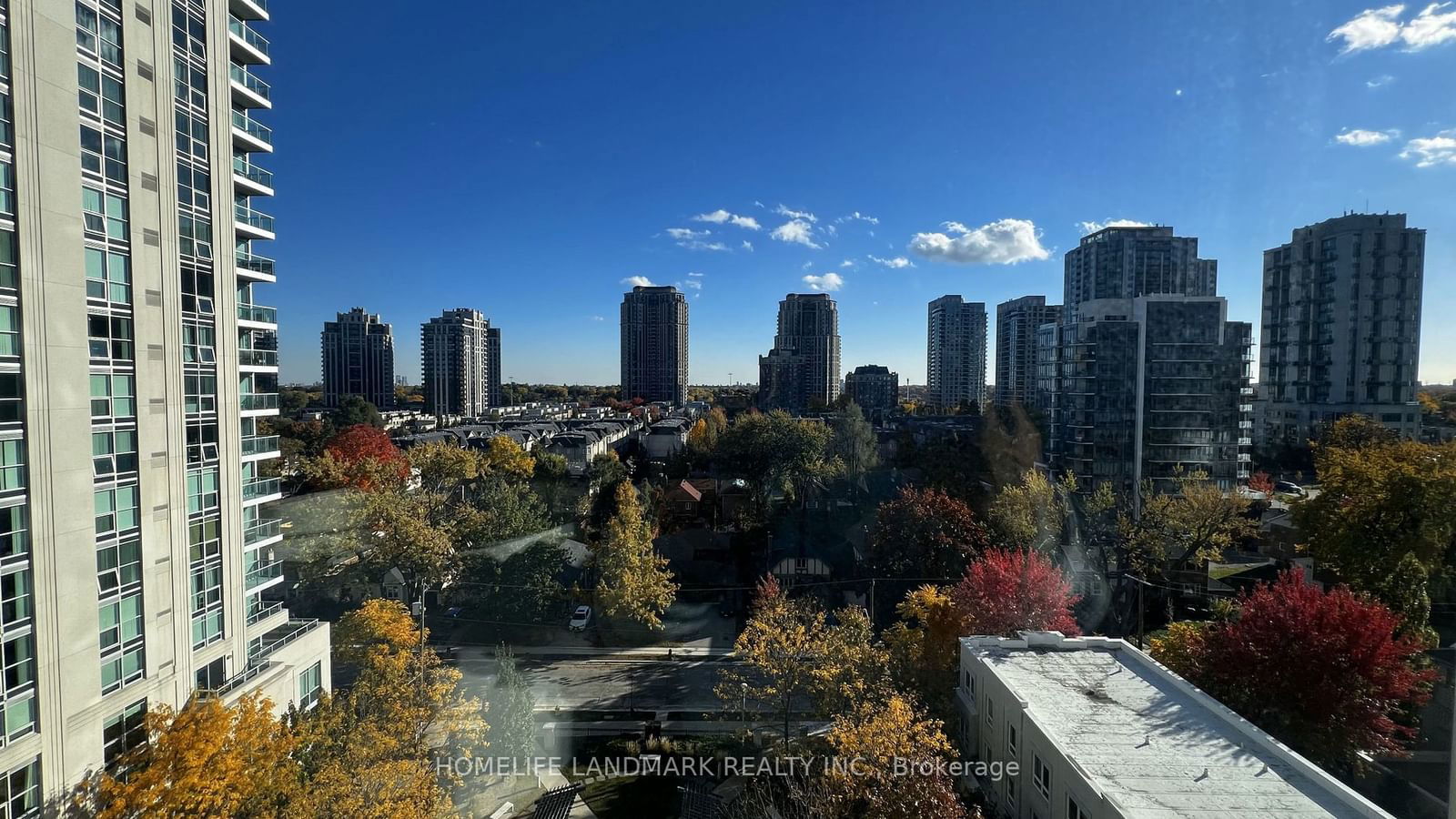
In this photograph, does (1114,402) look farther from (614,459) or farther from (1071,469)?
(614,459)

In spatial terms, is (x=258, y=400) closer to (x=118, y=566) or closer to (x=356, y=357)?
(x=118, y=566)

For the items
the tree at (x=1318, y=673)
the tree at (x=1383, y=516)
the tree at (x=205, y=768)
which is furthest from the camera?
the tree at (x=1383, y=516)

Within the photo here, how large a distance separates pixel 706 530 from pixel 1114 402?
64.8ft

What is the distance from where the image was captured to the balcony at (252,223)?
1157 cm

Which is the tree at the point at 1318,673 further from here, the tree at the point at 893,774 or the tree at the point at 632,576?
the tree at the point at 632,576

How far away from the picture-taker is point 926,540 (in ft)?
62.1

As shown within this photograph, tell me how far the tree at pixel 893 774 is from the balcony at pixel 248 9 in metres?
16.1

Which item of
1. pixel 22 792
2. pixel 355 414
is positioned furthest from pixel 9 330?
pixel 355 414

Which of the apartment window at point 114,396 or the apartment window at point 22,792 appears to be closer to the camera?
the apartment window at point 22,792

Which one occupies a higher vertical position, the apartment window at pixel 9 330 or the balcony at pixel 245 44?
the balcony at pixel 245 44

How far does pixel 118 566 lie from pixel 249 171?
7.41 m

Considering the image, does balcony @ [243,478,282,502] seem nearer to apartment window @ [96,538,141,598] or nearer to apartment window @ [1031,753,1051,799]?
apartment window @ [96,538,141,598]

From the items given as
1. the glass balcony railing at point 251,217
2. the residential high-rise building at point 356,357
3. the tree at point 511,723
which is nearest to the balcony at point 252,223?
the glass balcony railing at point 251,217

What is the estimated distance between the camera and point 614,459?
108 ft
